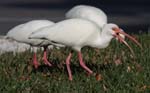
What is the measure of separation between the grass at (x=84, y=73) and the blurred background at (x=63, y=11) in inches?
181

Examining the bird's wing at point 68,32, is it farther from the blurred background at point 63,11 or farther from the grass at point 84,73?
the blurred background at point 63,11

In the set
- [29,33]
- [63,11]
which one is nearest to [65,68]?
[29,33]

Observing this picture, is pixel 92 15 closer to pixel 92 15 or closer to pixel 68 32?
pixel 92 15

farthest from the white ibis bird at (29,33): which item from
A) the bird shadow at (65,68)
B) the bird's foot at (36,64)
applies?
the bird shadow at (65,68)

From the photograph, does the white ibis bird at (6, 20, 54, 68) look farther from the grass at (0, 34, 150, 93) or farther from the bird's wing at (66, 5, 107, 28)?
the bird's wing at (66, 5, 107, 28)

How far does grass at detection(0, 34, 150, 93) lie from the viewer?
320 inches

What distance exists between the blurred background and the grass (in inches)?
181

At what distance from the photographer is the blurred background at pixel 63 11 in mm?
16156

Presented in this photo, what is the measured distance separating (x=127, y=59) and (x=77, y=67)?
2.66ft

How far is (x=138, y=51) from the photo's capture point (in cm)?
1083

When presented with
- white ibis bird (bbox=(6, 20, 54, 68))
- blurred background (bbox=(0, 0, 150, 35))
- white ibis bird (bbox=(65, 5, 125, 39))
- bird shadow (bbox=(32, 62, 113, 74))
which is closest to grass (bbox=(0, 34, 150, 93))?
bird shadow (bbox=(32, 62, 113, 74))

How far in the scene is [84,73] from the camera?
360 inches

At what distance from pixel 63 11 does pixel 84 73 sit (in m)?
8.71

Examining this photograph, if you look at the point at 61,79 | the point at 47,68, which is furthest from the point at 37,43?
the point at 61,79
